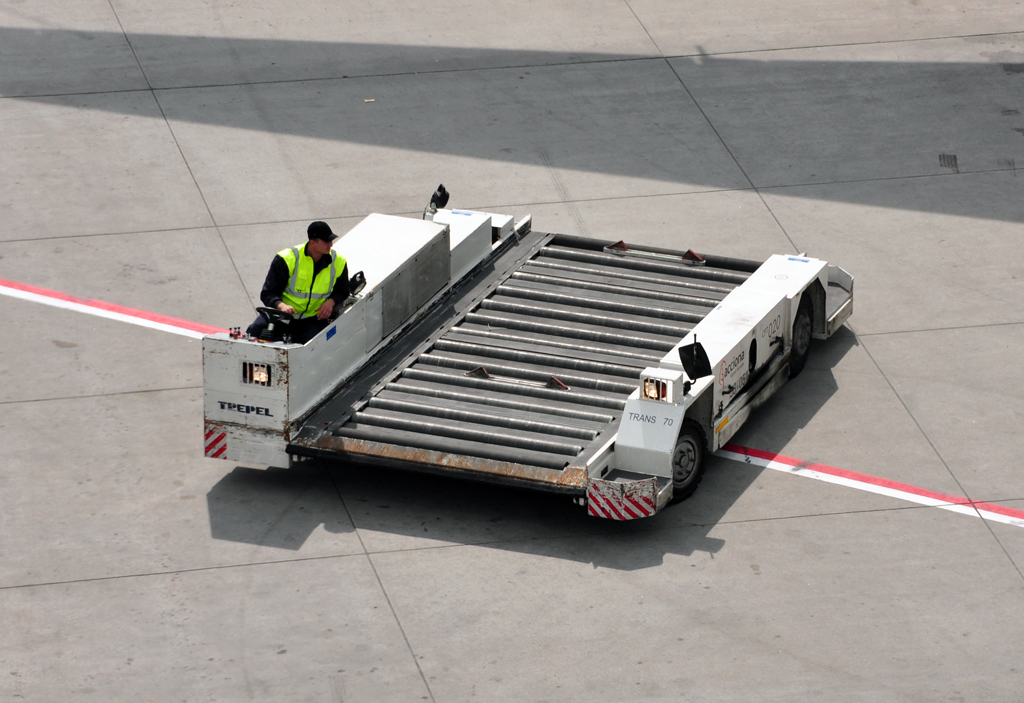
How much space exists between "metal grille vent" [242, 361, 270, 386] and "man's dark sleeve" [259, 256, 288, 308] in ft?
2.45

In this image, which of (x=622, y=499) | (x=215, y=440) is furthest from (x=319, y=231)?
(x=622, y=499)

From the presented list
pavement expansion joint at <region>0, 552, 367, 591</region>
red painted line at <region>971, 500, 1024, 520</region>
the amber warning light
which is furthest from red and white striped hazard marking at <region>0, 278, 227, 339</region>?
red painted line at <region>971, 500, 1024, 520</region>

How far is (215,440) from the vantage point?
547 inches

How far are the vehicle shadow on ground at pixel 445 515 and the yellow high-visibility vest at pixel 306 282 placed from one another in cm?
139

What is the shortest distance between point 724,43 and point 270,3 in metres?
6.52

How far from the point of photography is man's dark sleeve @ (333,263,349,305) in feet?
46.9

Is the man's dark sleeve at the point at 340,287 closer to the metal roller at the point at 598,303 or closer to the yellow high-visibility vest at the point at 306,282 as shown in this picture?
the yellow high-visibility vest at the point at 306,282

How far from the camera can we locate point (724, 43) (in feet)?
76.3

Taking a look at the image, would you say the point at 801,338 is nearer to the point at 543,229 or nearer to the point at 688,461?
the point at 688,461

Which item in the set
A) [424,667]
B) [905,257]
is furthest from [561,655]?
[905,257]

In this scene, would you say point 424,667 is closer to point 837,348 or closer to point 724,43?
point 837,348

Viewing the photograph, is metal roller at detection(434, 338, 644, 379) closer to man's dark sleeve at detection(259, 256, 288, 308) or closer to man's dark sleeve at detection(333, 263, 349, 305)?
man's dark sleeve at detection(333, 263, 349, 305)

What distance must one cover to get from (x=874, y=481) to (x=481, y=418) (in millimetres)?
3343

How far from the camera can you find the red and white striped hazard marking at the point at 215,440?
13.9 metres
